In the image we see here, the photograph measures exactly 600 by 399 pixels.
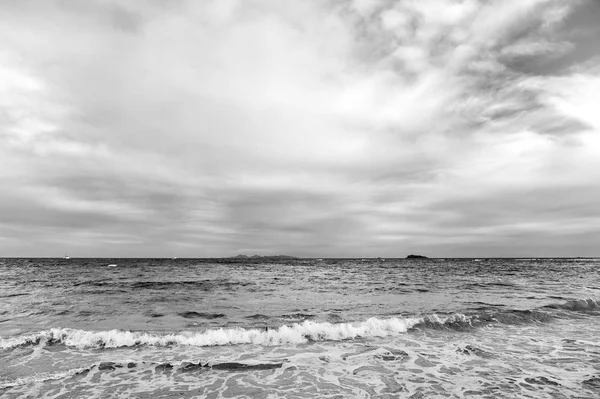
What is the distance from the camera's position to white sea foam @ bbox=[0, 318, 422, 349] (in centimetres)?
1277

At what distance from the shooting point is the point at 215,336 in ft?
43.8

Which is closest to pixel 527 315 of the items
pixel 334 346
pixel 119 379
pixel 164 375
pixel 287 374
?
pixel 334 346

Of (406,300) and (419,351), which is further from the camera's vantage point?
(406,300)

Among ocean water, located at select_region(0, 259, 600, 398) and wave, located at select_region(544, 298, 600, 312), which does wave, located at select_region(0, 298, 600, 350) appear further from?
wave, located at select_region(544, 298, 600, 312)

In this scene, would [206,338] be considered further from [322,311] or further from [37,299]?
[37,299]

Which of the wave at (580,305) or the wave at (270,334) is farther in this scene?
the wave at (580,305)

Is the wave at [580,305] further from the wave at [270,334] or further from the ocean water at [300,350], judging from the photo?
the wave at [270,334]

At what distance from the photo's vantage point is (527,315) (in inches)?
696

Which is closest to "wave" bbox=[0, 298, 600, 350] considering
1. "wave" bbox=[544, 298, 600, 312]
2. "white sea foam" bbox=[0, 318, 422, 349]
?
"white sea foam" bbox=[0, 318, 422, 349]

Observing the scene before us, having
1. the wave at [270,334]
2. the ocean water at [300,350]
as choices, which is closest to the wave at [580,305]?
the ocean water at [300,350]

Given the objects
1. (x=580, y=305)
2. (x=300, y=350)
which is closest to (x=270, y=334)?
(x=300, y=350)

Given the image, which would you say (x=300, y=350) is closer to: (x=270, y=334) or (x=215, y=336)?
(x=270, y=334)

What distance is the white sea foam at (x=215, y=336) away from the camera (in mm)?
12766

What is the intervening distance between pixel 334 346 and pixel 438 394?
4.88 m
